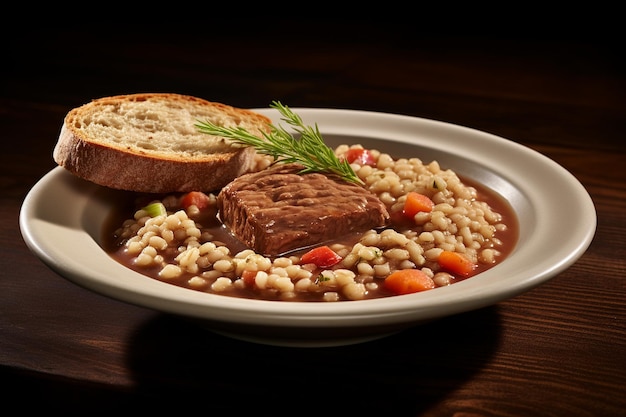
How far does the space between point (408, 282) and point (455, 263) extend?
25cm

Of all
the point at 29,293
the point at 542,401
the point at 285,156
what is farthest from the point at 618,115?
the point at 29,293

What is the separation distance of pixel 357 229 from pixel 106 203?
103 cm

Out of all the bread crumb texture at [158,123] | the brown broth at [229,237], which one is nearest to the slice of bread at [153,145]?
the bread crumb texture at [158,123]

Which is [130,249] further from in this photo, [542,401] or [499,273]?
[542,401]

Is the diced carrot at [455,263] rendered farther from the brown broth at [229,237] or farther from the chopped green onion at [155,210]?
the chopped green onion at [155,210]

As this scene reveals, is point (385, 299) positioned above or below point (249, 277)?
above

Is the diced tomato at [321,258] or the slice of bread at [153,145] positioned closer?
the diced tomato at [321,258]

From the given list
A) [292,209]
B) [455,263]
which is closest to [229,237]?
[292,209]

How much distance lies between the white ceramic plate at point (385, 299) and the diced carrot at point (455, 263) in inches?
6.0

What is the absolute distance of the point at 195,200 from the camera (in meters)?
3.45

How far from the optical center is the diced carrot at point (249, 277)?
279 cm

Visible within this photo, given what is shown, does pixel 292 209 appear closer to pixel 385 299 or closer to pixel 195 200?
pixel 195 200

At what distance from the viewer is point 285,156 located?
12.9ft

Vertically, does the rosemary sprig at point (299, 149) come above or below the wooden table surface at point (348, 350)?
above
